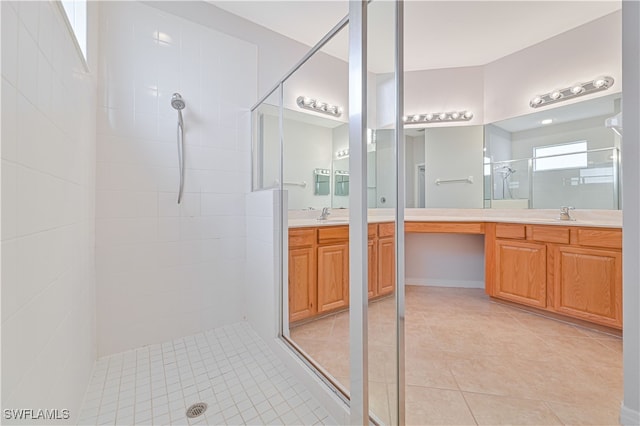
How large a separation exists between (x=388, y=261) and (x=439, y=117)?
276 centimetres

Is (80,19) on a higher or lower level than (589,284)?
higher

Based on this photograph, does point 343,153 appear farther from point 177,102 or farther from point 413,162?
point 413,162

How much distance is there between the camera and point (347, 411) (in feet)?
3.60

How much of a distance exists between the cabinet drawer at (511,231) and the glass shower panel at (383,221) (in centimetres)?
207

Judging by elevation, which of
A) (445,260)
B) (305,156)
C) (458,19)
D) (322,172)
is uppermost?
(458,19)

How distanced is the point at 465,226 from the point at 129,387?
291 centimetres

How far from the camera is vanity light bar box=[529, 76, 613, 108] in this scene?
218 centimetres

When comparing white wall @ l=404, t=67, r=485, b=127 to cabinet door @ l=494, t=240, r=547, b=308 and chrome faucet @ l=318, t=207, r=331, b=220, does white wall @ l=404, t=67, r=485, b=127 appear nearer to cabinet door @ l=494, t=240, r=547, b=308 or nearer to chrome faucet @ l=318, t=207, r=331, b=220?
cabinet door @ l=494, t=240, r=547, b=308

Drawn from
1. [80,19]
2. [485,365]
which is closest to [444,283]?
[485,365]

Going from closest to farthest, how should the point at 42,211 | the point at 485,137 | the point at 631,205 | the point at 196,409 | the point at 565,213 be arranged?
1. the point at 631,205
2. the point at 42,211
3. the point at 196,409
4. the point at 565,213
5. the point at 485,137

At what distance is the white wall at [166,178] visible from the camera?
5.50 ft

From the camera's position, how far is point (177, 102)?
6.02ft

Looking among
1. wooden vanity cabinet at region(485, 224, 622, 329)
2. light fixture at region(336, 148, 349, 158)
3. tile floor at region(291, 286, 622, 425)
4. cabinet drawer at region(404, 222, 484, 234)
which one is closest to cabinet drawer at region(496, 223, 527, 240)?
wooden vanity cabinet at region(485, 224, 622, 329)

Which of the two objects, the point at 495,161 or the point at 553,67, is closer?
the point at 553,67
